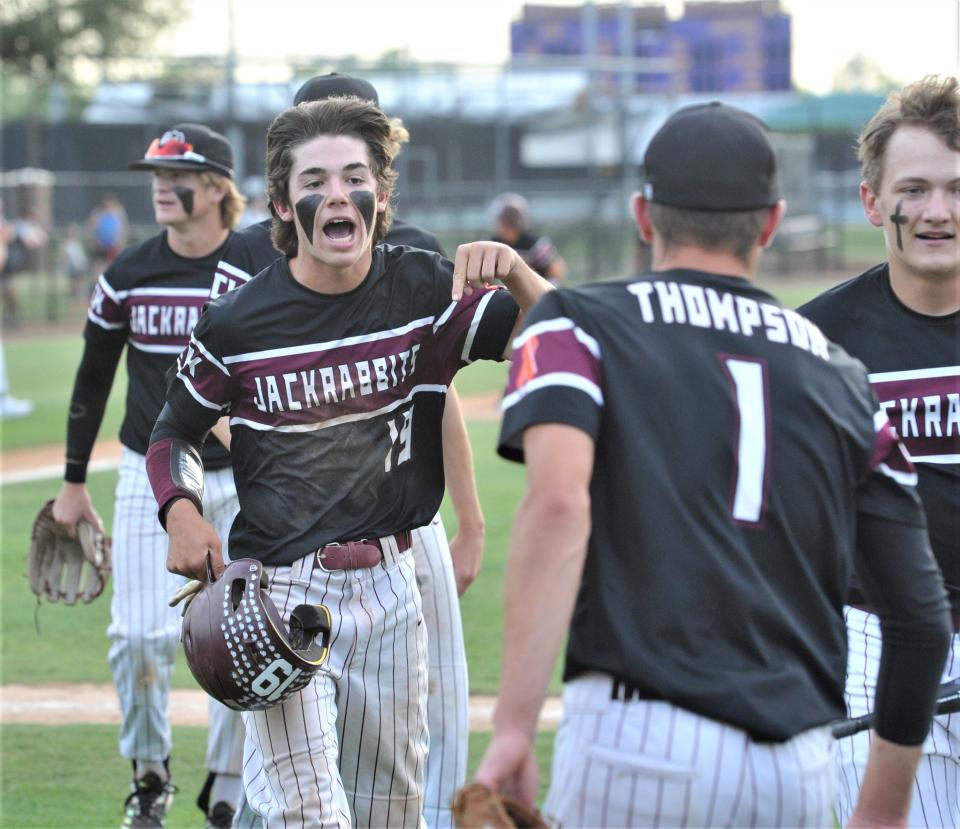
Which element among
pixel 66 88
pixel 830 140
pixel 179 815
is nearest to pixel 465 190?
pixel 66 88

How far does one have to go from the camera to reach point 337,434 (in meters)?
3.92

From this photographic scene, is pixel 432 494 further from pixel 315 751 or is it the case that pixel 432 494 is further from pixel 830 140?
pixel 830 140

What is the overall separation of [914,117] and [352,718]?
227 cm

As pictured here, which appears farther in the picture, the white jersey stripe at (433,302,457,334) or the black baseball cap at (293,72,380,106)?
the black baseball cap at (293,72,380,106)

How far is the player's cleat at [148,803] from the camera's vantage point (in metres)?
5.45

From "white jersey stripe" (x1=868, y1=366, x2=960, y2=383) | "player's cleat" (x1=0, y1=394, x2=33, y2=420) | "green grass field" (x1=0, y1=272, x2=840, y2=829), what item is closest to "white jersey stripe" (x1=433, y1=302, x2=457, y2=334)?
"white jersey stripe" (x1=868, y1=366, x2=960, y2=383)

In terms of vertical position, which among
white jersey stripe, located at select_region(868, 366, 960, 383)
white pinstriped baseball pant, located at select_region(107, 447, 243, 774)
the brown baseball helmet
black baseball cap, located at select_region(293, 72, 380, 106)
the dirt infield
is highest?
black baseball cap, located at select_region(293, 72, 380, 106)

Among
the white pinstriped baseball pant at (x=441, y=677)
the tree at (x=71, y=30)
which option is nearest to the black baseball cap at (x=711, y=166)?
the white pinstriped baseball pant at (x=441, y=677)

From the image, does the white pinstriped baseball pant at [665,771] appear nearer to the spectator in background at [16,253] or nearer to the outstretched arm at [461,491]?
the outstretched arm at [461,491]

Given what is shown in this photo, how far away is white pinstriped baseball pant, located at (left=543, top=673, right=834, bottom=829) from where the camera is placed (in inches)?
97.7

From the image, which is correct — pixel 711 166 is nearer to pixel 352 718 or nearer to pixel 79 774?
pixel 352 718

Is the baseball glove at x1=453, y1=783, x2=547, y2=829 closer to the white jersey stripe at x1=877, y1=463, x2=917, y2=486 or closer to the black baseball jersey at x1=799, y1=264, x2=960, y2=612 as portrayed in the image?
the white jersey stripe at x1=877, y1=463, x2=917, y2=486

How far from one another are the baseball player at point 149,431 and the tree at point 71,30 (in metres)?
35.4

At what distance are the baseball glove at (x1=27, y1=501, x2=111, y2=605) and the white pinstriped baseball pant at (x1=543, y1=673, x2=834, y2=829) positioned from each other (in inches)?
150
